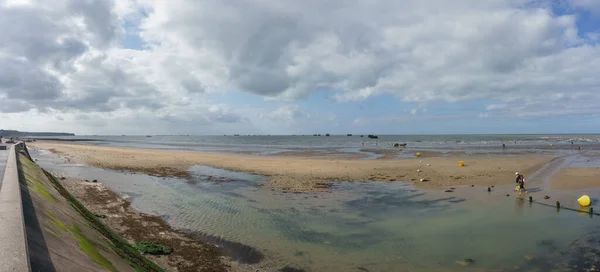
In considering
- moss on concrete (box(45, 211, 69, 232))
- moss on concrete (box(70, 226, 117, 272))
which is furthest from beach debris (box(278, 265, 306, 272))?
moss on concrete (box(45, 211, 69, 232))

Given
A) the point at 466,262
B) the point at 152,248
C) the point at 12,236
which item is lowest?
the point at 466,262

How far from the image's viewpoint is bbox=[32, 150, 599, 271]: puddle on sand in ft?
32.5

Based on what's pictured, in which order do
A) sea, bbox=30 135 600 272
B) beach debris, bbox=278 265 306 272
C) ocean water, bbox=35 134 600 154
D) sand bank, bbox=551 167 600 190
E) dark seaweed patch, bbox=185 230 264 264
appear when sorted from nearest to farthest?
beach debris, bbox=278 265 306 272
dark seaweed patch, bbox=185 230 264 264
sea, bbox=30 135 600 272
sand bank, bbox=551 167 600 190
ocean water, bbox=35 134 600 154

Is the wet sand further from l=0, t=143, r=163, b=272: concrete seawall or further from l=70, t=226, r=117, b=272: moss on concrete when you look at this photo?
l=70, t=226, r=117, b=272: moss on concrete

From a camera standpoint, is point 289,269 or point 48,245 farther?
point 289,269

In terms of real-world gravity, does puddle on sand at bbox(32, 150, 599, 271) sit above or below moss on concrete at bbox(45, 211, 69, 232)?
below

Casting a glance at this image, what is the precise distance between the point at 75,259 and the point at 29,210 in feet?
7.67

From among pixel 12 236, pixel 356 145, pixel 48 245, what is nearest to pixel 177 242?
pixel 48 245

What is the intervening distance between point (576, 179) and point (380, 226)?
72.1ft

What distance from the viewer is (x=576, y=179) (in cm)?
2484

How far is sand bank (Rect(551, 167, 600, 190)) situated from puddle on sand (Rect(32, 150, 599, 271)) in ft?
18.7

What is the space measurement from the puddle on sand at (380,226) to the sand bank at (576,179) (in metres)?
5.70

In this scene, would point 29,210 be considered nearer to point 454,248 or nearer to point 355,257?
point 355,257

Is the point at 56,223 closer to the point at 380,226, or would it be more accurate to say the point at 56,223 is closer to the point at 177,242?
the point at 177,242
